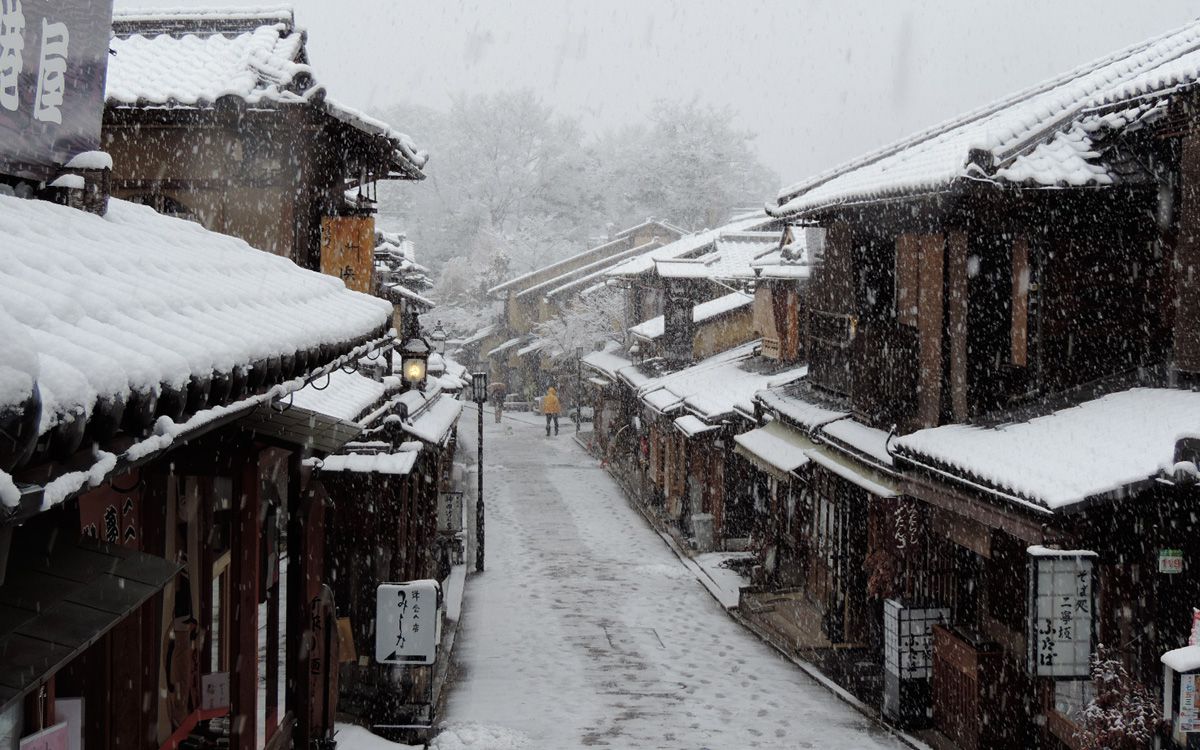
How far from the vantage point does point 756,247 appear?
3953 centimetres

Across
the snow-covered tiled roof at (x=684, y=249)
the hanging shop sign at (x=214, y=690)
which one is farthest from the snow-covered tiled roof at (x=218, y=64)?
the snow-covered tiled roof at (x=684, y=249)

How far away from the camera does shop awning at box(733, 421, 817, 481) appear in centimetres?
1908

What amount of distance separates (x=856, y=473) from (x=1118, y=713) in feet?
21.3

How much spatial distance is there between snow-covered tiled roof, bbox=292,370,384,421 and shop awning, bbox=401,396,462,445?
77cm

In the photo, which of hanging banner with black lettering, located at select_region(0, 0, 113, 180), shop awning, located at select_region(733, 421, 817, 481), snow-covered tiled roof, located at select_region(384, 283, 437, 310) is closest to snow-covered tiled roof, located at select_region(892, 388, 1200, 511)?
shop awning, located at select_region(733, 421, 817, 481)

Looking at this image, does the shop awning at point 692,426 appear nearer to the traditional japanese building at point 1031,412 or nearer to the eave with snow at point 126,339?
the traditional japanese building at point 1031,412

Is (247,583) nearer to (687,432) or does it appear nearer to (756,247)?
(687,432)

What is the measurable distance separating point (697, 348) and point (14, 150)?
1228 inches

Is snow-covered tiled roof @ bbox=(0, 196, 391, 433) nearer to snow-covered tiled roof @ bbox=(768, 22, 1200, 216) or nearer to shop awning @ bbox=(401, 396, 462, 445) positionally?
snow-covered tiled roof @ bbox=(768, 22, 1200, 216)

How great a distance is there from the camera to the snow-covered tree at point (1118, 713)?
9.96 metres

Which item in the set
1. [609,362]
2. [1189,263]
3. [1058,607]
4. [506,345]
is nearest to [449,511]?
[1058,607]

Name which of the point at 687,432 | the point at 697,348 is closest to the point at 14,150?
the point at 687,432

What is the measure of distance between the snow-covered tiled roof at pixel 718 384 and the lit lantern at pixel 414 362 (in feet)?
25.3

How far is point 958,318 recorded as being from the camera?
1438 centimetres
